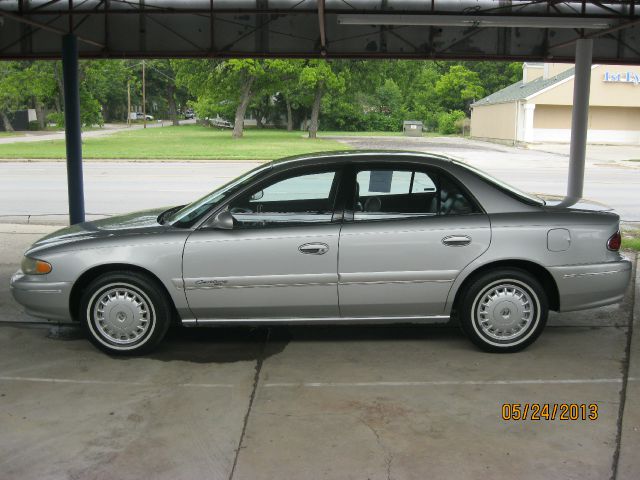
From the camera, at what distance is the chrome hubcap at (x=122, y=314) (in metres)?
5.50

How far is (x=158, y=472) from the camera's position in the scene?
3.75 m

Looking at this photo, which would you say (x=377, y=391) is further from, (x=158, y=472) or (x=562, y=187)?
(x=562, y=187)

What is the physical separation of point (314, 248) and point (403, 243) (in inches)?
26.9

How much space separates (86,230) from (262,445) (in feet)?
9.19

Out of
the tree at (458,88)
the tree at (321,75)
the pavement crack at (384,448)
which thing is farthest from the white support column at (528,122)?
the pavement crack at (384,448)

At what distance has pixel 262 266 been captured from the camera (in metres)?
5.42

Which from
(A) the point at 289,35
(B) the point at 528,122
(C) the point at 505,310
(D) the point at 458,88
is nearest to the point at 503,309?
(C) the point at 505,310

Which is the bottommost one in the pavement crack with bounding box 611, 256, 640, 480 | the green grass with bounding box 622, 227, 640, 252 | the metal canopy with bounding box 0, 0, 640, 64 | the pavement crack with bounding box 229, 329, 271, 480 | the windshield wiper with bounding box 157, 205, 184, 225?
the pavement crack with bounding box 229, 329, 271, 480

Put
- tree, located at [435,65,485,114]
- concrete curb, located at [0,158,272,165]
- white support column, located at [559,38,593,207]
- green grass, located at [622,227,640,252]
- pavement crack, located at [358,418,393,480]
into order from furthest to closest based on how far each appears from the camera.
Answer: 1. tree, located at [435,65,485,114]
2. concrete curb, located at [0,158,272,165]
3. white support column, located at [559,38,593,207]
4. green grass, located at [622,227,640,252]
5. pavement crack, located at [358,418,393,480]

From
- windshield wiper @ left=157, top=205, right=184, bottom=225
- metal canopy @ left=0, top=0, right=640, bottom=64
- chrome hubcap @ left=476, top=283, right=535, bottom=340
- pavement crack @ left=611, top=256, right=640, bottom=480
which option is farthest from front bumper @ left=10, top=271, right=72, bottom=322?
metal canopy @ left=0, top=0, right=640, bottom=64

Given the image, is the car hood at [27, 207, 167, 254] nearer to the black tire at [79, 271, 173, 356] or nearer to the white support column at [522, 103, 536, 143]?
the black tire at [79, 271, 173, 356]

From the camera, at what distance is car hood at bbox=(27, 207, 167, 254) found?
565 cm
